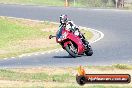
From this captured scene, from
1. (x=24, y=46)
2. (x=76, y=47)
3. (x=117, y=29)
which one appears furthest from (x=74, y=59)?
(x=117, y=29)

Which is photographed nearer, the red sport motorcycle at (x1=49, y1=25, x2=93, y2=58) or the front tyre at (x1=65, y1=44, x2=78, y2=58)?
the red sport motorcycle at (x1=49, y1=25, x2=93, y2=58)

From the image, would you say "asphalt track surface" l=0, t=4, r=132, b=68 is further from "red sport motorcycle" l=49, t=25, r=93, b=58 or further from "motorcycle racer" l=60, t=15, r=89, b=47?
"motorcycle racer" l=60, t=15, r=89, b=47

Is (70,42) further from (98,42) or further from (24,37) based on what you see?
(24,37)

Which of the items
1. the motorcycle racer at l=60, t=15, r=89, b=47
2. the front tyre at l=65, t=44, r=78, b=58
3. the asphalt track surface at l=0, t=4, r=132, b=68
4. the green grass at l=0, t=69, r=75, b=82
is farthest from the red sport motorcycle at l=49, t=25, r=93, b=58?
the green grass at l=0, t=69, r=75, b=82

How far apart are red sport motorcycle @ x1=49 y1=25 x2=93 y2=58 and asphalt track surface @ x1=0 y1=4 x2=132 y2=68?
319mm

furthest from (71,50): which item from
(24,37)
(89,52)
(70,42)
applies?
Result: (24,37)

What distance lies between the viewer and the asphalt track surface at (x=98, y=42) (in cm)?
2169

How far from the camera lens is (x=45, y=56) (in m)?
23.6

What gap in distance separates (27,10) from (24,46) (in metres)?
22.9

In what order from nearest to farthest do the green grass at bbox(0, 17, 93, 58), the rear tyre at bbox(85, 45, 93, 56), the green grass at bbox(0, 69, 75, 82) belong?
the green grass at bbox(0, 69, 75, 82), the rear tyre at bbox(85, 45, 93, 56), the green grass at bbox(0, 17, 93, 58)

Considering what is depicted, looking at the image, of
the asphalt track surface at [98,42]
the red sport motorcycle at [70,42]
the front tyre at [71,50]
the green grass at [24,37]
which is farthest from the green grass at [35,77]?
the green grass at [24,37]

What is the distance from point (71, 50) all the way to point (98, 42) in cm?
648

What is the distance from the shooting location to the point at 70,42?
21719mm

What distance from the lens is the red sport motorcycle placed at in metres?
21.4
